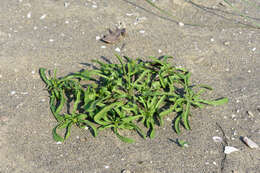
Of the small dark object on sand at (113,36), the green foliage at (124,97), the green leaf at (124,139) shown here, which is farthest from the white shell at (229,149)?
the small dark object on sand at (113,36)

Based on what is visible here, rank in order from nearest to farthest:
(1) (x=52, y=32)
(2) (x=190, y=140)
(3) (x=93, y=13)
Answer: (2) (x=190, y=140), (1) (x=52, y=32), (3) (x=93, y=13)

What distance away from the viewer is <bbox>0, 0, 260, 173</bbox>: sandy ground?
2.35 meters

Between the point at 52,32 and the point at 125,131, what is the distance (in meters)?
1.51

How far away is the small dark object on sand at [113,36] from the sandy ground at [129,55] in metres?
0.06

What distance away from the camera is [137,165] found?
2314mm

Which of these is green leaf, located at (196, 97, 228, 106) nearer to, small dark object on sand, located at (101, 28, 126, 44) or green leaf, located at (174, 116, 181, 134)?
green leaf, located at (174, 116, 181, 134)

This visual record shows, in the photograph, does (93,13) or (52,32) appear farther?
(93,13)

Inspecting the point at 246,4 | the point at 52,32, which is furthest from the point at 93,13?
the point at 246,4

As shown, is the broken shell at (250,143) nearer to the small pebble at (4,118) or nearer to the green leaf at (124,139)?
the green leaf at (124,139)

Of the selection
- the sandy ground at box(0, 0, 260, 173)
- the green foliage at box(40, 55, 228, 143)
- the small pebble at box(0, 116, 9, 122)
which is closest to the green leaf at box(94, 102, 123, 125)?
the green foliage at box(40, 55, 228, 143)

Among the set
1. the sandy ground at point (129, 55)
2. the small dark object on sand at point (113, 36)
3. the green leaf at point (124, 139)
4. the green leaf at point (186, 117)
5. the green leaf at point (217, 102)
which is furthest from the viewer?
the small dark object on sand at point (113, 36)

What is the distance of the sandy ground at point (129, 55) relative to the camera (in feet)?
7.72

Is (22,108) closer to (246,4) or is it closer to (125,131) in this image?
(125,131)

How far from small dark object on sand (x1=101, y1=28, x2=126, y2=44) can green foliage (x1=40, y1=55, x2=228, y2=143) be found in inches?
15.1
